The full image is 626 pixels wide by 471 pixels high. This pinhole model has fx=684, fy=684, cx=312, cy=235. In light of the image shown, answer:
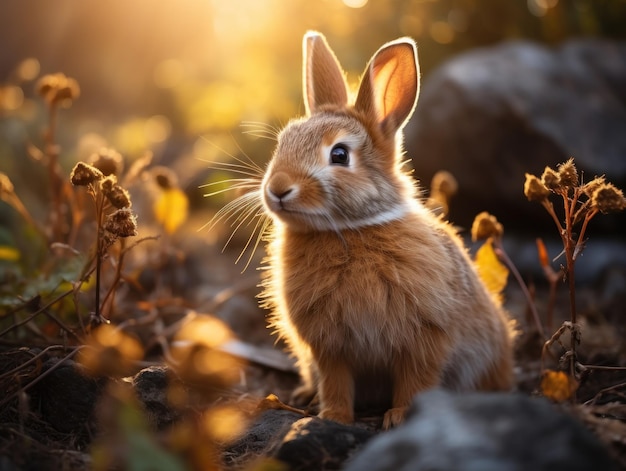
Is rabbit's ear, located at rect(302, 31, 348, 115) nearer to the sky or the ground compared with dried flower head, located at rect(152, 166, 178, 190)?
nearer to the sky

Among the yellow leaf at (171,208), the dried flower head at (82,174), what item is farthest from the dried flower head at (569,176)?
the yellow leaf at (171,208)

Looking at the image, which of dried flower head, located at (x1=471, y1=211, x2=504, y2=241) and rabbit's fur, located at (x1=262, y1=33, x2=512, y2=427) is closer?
rabbit's fur, located at (x1=262, y1=33, x2=512, y2=427)

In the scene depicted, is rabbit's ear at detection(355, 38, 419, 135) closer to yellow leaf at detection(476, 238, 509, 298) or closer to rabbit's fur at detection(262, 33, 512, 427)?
rabbit's fur at detection(262, 33, 512, 427)

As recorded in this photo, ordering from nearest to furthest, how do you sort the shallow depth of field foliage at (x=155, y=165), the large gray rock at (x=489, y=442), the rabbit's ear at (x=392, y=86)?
the large gray rock at (x=489, y=442) < the shallow depth of field foliage at (x=155, y=165) < the rabbit's ear at (x=392, y=86)

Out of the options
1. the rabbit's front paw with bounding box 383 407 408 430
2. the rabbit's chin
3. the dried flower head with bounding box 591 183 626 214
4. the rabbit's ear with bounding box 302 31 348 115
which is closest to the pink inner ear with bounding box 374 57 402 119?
the rabbit's ear with bounding box 302 31 348 115

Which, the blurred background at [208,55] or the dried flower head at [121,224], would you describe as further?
the blurred background at [208,55]

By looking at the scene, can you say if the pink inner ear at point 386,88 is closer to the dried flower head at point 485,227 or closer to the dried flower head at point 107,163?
the dried flower head at point 485,227

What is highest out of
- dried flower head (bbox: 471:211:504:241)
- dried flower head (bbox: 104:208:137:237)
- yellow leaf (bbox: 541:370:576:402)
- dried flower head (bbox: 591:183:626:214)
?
dried flower head (bbox: 591:183:626:214)
